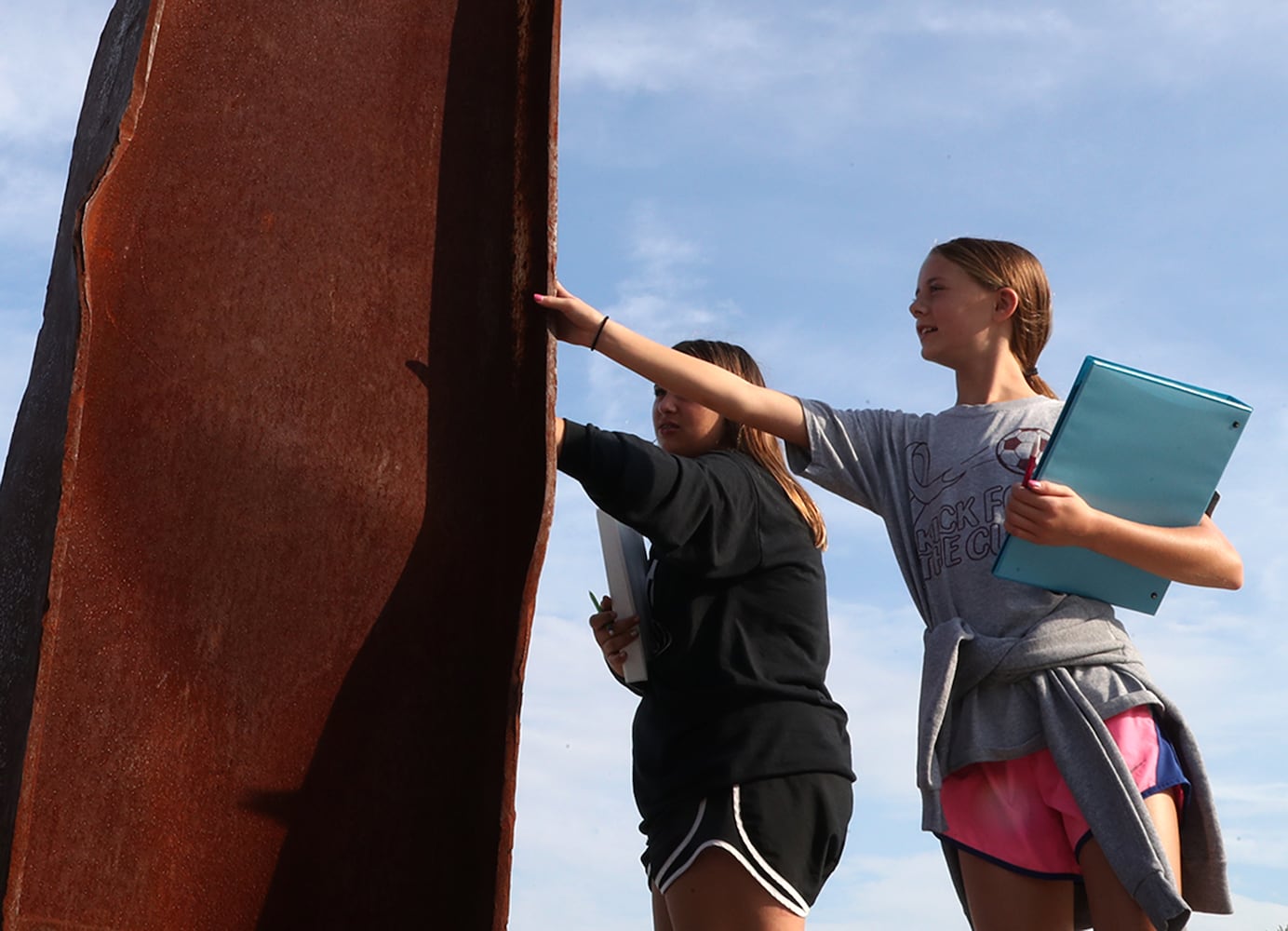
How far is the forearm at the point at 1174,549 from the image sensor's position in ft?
6.75

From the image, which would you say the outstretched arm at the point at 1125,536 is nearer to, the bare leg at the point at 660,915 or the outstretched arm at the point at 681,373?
the outstretched arm at the point at 681,373

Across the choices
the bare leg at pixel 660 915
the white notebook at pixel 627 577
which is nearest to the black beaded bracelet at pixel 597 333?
the white notebook at pixel 627 577

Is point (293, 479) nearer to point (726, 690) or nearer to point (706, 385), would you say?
point (706, 385)

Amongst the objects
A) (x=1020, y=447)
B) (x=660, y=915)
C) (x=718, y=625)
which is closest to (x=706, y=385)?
(x=718, y=625)

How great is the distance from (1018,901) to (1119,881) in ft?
0.55

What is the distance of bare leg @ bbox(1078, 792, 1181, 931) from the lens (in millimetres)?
1993

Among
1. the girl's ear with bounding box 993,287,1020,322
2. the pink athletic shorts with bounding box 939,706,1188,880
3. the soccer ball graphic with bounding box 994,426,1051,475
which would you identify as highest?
the girl's ear with bounding box 993,287,1020,322

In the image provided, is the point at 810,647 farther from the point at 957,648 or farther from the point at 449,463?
the point at 449,463

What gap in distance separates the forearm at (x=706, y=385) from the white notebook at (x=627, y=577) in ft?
0.96

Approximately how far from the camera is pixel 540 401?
163cm

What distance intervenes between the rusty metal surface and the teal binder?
832 mm

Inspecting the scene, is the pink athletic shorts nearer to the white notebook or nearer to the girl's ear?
the white notebook

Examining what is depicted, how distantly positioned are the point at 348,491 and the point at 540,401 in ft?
0.81

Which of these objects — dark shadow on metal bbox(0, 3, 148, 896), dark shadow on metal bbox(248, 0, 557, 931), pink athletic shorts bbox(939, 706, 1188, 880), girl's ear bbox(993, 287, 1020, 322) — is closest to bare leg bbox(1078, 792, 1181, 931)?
pink athletic shorts bbox(939, 706, 1188, 880)
